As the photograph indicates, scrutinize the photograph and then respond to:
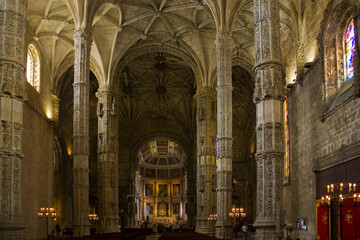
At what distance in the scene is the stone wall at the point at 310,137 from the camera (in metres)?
19.4

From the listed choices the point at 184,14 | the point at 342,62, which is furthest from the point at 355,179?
the point at 184,14

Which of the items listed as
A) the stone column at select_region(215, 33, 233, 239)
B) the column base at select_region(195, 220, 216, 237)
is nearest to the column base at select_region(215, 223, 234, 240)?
the stone column at select_region(215, 33, 233, 239)

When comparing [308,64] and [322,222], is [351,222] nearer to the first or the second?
[322,222]

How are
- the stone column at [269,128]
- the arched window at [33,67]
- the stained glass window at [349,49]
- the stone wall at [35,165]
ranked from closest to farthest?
the stone column at [269,128] → the stained glass window at [349,49] → the stone wall at [35,165] → the arched window at [33,67]

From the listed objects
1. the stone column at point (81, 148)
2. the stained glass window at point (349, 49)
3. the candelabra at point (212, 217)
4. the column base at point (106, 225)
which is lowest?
the column base at point (106, 225)

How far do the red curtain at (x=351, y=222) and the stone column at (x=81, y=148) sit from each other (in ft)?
44.2

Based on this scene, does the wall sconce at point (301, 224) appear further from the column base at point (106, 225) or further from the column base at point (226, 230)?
the column base at point (106, 225)

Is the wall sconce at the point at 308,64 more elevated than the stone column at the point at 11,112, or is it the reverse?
the wall sconce at the point at 308,64

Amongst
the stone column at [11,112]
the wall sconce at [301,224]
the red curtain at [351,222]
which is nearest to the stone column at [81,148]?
the stone column at [11,112]

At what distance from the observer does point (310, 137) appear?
2442 cm

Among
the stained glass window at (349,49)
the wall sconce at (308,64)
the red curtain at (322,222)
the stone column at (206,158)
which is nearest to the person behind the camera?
the stained glass window at (349,49)

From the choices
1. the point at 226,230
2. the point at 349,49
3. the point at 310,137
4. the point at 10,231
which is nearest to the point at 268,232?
the point at 10,231

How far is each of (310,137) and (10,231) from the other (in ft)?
55.5

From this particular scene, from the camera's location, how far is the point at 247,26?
34.3 meters
